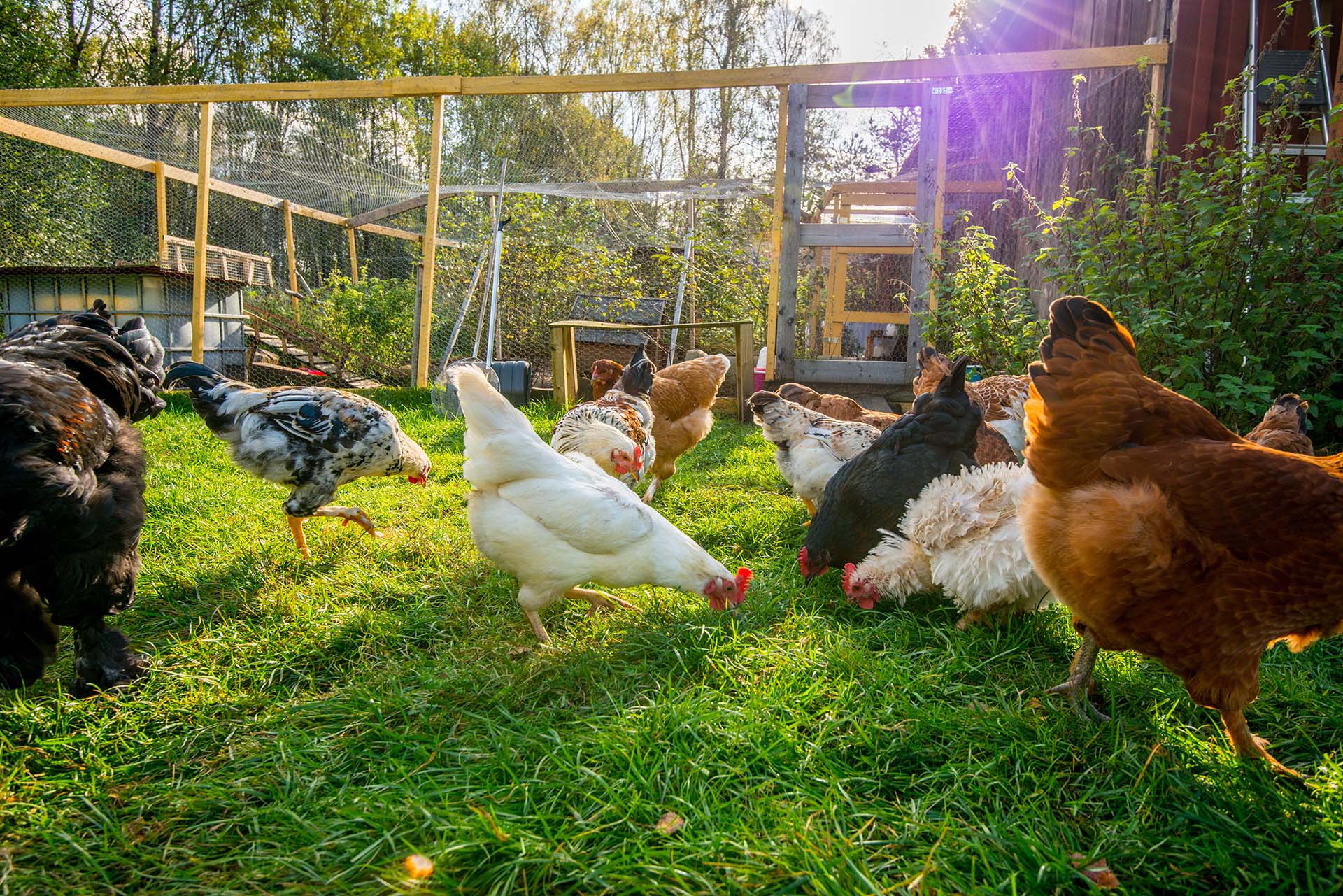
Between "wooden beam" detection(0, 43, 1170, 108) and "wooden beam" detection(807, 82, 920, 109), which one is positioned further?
"wooden beam" detection(807, 82, 920, 109)

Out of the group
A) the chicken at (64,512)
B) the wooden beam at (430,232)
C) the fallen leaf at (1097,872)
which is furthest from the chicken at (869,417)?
the wooden beam at (430,232)

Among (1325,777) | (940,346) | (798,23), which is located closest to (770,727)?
(1325,777)

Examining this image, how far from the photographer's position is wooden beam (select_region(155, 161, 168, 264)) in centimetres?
828

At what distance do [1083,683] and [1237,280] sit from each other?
2743mm

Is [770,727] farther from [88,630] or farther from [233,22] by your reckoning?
[233,22]

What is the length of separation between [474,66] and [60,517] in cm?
1421

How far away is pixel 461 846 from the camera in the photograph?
1.38m

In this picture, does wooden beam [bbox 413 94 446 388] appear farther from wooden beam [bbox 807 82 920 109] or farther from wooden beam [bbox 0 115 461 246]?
wooden beam [bbox 807 82 920 109]

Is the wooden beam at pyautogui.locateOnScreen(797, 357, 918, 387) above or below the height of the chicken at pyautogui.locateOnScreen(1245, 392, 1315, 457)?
above

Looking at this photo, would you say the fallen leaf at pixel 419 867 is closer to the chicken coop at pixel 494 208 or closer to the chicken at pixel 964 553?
the chicken at pixel 964 553

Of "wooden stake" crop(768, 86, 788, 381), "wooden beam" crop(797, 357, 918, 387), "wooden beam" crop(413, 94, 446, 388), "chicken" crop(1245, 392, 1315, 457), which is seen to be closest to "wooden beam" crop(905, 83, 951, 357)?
"wooden beam" crop(797, 357, 918, 387)

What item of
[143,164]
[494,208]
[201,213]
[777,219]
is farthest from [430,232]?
[143,164]

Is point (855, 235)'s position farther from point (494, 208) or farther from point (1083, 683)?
point (1083, 683)

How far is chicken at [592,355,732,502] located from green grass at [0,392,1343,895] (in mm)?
2190
